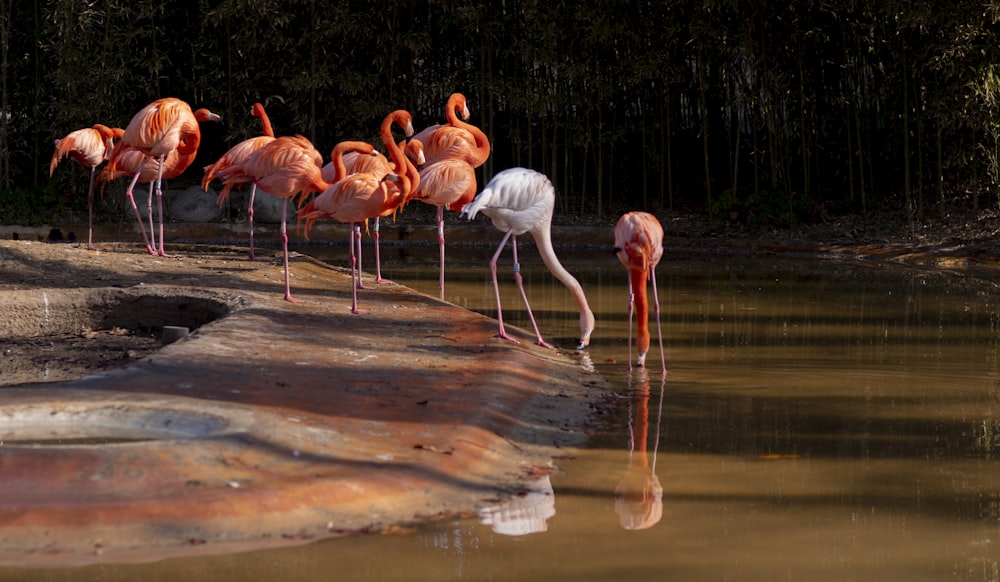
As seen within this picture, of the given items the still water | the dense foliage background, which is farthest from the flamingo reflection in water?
the dense foliage background

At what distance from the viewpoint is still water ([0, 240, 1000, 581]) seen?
3.30 metres

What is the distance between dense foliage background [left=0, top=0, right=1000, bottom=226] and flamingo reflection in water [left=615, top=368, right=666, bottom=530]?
7792 millimetres

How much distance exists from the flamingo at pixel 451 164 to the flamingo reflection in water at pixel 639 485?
259 cm

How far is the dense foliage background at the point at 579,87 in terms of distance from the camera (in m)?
12.8

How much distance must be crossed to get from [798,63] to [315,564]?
1077 centimetres

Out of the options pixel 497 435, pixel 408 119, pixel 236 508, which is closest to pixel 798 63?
pixel 408 119

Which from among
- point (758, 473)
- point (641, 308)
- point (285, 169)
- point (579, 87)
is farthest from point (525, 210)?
point (579, 87)

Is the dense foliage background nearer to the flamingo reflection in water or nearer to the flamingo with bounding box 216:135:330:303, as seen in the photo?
the flamingo with bounding box 216:135:330:303

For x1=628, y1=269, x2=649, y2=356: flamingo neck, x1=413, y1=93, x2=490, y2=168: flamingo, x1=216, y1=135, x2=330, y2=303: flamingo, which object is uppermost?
x1=413, y1=93, x2=490, y2=168: flamingo

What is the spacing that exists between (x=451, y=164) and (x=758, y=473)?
3739 mm

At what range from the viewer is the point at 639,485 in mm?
4145

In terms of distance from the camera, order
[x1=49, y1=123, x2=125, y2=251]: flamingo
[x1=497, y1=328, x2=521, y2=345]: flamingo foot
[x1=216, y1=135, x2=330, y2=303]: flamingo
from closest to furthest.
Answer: [x1=497, y1=328, x2=521, y2=345]: flamingo foot, [x1=216, y1=135, x2=330, y2=303]: flamingo, [x1=49, y1=123, x2=125, y2=251]: flamingo

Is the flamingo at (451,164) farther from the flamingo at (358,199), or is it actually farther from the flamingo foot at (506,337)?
the flamingo foot at (506,337)

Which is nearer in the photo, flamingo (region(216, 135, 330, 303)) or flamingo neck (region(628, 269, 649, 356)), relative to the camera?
flamingo neck (region(628, 269, 649, 356))
